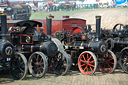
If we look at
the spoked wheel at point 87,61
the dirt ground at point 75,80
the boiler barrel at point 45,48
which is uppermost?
the boiler barrel at point 45,48

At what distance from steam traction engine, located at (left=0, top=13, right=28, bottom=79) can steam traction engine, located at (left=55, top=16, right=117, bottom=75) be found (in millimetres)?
2757

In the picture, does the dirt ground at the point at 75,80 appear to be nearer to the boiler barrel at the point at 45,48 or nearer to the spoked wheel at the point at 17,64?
the spoked wheel at the point at 17,64

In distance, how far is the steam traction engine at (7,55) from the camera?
8.44m

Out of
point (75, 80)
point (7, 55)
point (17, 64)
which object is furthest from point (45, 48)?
point (7, 55)

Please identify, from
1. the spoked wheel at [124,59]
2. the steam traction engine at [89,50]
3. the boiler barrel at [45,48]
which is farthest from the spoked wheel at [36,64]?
the spoked wheel at [124,59]

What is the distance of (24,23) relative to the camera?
10750 mm

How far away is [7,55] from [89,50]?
405 centimetres

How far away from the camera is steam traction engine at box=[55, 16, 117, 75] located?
Answer: 10.8 metres

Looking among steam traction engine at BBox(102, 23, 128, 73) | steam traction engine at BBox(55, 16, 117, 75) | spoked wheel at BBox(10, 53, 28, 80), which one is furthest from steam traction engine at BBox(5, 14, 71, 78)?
steam traction engine at BBox(102, 23, 128, 73)

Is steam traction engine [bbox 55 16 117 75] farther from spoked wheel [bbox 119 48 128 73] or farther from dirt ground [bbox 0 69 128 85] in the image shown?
dirt ground [bbox 0 69 128 85]

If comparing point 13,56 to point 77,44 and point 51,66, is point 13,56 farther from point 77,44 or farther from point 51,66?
point 77,44

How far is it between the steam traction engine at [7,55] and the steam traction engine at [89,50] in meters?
2.76

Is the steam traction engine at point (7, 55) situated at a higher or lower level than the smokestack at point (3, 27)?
lower

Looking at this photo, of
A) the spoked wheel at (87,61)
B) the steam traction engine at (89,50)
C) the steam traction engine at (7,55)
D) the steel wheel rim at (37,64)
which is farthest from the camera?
the steam traction engine at (89,50)
